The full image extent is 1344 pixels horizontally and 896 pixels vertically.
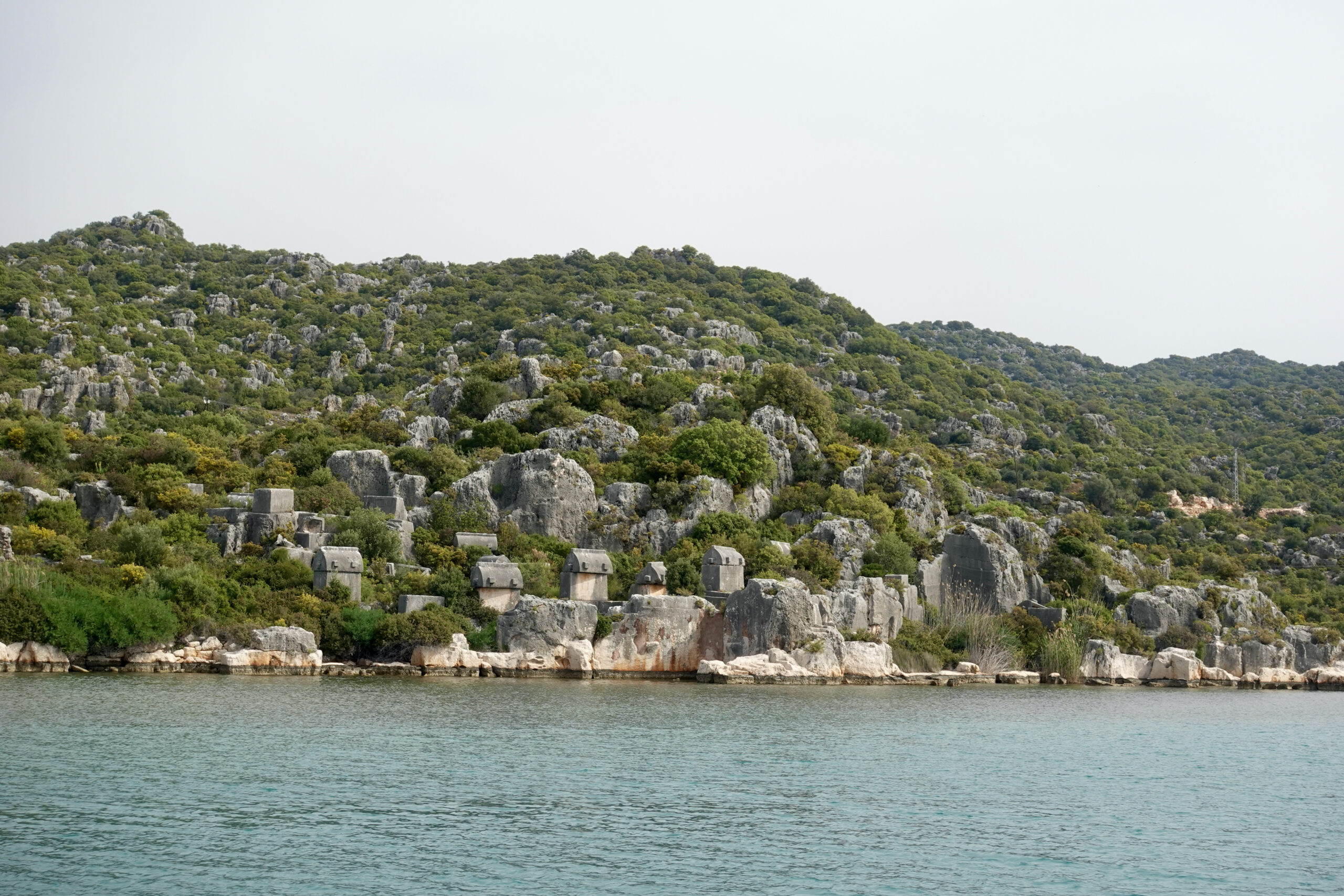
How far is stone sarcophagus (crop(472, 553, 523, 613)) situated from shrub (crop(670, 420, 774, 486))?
14780 millimetres

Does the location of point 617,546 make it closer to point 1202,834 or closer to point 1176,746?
point 1176,746

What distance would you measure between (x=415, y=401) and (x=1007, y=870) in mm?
66045

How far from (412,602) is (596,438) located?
20.4 metres

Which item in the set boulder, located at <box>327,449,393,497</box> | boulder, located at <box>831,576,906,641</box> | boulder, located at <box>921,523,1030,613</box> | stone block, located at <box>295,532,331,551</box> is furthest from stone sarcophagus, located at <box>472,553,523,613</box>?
boulder, located at <box>921,523,1030,613</box>

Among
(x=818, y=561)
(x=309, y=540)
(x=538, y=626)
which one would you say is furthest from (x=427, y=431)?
(x=818, y=561)

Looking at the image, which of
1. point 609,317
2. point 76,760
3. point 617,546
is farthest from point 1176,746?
point 609,317

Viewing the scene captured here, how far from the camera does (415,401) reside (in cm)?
8088

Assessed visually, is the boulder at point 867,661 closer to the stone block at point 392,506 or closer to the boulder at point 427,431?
the stone block at point 392,506

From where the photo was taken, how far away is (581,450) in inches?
2756

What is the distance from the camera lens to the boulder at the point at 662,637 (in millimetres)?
55156

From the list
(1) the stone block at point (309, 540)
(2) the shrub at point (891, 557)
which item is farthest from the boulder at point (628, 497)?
(1) the stone block at point (309, 540)

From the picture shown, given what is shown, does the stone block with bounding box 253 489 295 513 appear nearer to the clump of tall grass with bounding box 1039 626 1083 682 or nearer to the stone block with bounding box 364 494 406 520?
the stone block with bounding box 364 494 406 520

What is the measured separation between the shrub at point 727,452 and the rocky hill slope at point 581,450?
0.59 feet

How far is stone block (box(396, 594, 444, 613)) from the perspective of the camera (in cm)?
5338
